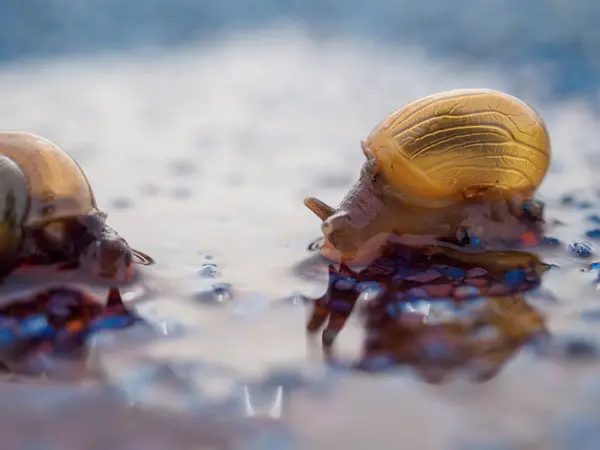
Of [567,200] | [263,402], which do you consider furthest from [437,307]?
[567,200]

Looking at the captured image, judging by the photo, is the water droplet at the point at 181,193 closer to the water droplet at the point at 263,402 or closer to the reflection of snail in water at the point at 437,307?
the reflection of snail in water at the point at 437,307

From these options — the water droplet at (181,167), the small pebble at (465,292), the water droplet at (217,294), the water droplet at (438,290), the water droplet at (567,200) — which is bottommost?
the water droplet at (181,167)

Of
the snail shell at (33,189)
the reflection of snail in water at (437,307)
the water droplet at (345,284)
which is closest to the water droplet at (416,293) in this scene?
the reflection of snail in water at (437,307)

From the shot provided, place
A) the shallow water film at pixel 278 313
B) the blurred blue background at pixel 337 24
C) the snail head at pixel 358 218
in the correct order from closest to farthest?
1. the shallow water film at pixel 278 313
2. the snail head at pixel 358 218
3. the blurred blue background at pixel 337 24

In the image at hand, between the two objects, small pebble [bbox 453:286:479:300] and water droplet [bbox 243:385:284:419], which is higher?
small pebble [bbox 453:286:479:300]

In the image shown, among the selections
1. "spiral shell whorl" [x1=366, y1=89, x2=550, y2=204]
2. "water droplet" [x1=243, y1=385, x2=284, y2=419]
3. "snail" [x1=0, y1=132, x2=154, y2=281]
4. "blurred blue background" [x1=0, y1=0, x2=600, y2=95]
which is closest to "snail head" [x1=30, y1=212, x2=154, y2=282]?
"snail" [x1=0, y1=132, x2=154, y2=281]

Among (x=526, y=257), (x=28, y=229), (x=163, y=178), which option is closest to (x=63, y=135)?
(x=163, y=178)

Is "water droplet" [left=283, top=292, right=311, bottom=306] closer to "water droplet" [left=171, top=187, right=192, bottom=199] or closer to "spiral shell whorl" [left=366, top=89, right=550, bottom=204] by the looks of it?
"spiral shell whorl" [left=366, top=89, right=550, bottom=204]

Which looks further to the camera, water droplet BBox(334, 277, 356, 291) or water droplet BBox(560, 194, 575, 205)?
water droplet BBox(560, 194, 575, 205)
